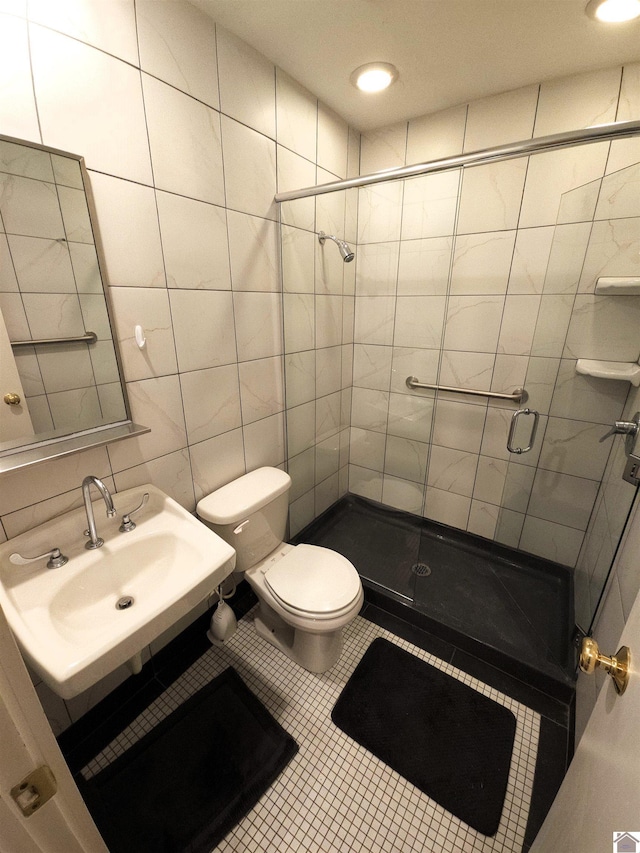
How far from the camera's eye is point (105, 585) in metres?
1.05

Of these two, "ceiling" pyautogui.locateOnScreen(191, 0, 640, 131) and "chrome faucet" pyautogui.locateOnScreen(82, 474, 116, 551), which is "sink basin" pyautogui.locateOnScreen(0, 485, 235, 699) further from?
"ceiling" pyautogui.locateOnScreen(191, 0, 640, 131)

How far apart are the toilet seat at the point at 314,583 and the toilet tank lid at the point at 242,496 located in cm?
30

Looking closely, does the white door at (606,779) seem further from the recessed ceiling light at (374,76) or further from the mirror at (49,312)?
the recessed ceiling light at (374,76)

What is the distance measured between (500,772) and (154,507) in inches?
59.7

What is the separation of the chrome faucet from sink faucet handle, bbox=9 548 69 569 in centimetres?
7

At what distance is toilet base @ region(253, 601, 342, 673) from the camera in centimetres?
145

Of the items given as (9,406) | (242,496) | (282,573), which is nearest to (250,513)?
(242,496)

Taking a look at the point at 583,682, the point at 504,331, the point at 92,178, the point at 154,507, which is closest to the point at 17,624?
the point at 154,507

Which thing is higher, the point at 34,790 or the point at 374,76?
the point at 374,76

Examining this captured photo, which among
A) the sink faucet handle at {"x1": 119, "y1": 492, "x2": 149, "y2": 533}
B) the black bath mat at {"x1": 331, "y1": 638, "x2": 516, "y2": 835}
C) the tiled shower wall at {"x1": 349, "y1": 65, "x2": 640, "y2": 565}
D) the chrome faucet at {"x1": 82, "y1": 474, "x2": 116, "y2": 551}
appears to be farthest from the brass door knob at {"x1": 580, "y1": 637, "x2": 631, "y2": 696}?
the tiled shower wall at {"x1": 349, "y1": 65, "x2": 640, "y2": 565}

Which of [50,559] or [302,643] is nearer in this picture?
[50,559]

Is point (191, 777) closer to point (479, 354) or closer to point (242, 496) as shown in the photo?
point (242, 496)

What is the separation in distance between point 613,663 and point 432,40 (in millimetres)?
1873

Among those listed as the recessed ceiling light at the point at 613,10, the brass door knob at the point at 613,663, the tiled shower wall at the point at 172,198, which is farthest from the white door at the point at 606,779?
the recessed ceiling light at the point at 613,10
